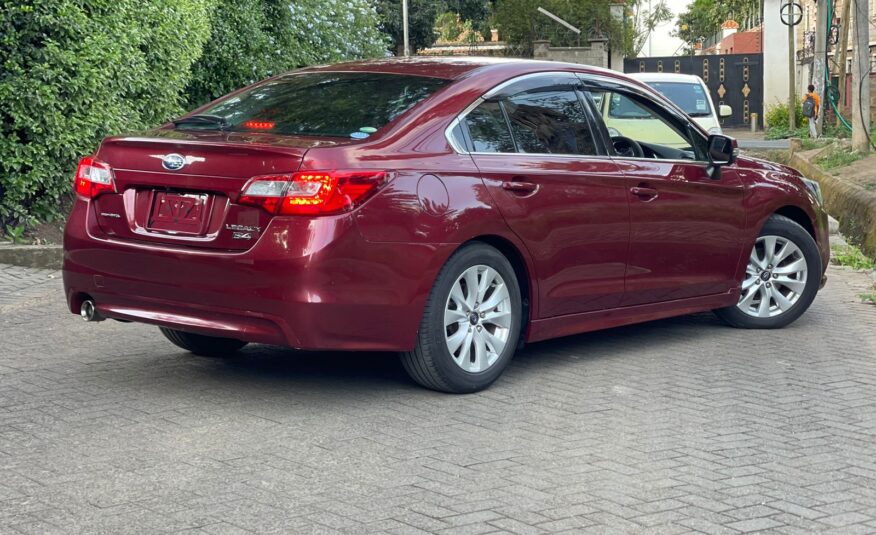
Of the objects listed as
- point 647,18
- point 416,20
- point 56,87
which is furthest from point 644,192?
point 647,18

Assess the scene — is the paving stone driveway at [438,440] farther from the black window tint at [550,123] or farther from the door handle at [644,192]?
the black window tint at [550,123]

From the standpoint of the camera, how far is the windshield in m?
18.0

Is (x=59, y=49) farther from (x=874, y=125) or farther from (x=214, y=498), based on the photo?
(x=874, y=125)

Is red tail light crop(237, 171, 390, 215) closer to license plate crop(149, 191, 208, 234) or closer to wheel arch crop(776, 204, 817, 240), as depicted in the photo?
license plate crop(149, 191, 208, 234)

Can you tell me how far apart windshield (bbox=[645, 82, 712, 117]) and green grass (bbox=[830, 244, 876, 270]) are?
220 inches

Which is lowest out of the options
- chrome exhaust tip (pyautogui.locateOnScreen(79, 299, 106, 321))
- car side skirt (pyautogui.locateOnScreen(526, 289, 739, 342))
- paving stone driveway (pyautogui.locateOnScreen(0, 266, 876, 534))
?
paving stone driveway (pyautogui.locateOnScreen(0, 266, 876, 534))

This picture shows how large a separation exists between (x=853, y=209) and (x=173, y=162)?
1046 centimetres

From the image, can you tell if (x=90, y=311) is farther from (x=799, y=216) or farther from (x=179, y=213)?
(x=799, y=216)

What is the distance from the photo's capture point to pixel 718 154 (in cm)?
771

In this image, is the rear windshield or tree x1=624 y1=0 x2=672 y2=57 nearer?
the rear windshield

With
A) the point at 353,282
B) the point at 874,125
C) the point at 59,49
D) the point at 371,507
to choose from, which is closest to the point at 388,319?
the point at 353,282

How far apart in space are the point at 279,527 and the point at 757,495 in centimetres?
172

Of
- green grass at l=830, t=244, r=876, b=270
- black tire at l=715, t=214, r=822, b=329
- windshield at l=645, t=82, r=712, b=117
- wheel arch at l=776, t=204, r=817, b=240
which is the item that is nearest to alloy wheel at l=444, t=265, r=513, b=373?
black tire at l=715, t=214, r=822, b=329

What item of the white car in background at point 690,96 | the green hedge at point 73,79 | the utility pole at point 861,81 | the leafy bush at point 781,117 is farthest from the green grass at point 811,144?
the leafy bush at point 781,117
